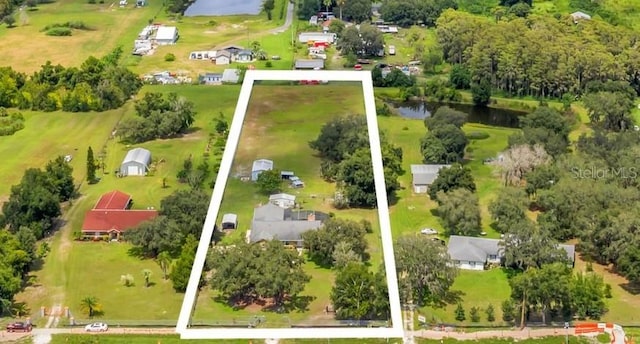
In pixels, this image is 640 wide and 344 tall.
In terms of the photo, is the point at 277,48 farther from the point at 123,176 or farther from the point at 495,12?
the point at 123,176

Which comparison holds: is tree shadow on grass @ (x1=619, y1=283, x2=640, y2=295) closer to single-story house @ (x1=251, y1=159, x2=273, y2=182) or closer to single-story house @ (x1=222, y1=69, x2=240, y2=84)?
single-story house @ (x1=251, y1=159, x2=273, y2=182)

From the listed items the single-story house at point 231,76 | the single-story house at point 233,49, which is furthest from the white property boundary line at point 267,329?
the single-story house at point 233,49

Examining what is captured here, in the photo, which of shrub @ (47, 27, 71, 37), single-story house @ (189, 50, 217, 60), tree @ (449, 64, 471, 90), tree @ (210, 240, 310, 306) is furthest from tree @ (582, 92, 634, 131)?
shrub @ (47, 27, 71, 37)

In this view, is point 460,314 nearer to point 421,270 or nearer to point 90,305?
point 421,270

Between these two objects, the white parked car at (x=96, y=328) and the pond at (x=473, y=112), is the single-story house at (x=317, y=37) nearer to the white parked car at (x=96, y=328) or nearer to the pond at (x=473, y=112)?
the pond at (x=473, y=112)

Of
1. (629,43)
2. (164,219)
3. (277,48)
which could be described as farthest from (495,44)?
(164,219)

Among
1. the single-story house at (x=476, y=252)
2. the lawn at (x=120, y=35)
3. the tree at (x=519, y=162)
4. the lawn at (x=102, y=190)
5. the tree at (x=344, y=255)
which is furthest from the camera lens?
the lawn at (x=120, y=35)

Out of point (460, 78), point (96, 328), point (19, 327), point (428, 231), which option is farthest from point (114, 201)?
point (460, 78)
